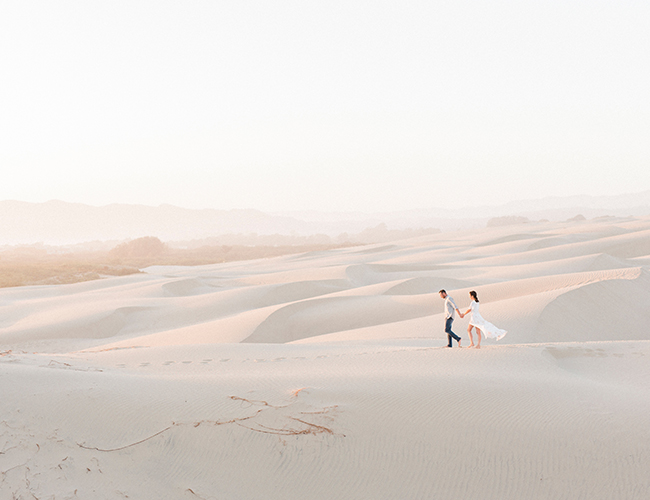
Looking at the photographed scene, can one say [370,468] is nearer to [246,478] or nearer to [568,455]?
[246,478]

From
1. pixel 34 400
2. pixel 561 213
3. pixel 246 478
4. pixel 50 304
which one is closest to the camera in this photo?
pixel 246 478

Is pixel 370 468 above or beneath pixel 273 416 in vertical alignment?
beneath

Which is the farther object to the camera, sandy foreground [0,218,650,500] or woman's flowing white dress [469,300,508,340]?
woman's flowing white dress [469,300,508,340]

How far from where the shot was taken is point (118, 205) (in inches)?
6934

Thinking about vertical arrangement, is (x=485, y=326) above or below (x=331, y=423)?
above

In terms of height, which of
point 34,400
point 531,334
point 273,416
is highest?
point 34,400

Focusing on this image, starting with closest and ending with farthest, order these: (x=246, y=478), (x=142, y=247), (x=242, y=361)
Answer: (x=246, y=478)
(x=242, y=361)
(x=142, y=247)

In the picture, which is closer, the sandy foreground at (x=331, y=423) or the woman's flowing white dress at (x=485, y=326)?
the sandy foreground at (x=331, y=423)

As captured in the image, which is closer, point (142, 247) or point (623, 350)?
point (623, 350)

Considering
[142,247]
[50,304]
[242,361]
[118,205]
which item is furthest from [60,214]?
[242,361]

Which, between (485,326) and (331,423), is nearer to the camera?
(331,423)

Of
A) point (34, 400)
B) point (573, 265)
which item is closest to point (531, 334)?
point (34, 400)

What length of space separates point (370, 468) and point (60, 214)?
178021 millimetres

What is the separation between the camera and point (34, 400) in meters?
3.46
